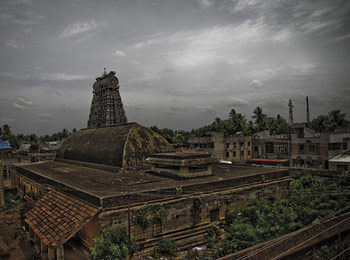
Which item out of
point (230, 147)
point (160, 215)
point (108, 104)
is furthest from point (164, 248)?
point (230, 147)

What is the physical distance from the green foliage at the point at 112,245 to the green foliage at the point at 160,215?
1.53 metres

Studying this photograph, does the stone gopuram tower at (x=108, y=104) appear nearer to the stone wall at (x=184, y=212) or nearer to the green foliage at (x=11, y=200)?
the green foliage at (x=11, y=200)

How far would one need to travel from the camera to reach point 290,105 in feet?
217

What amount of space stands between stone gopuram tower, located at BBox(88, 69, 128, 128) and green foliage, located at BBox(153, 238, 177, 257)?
2586 cm

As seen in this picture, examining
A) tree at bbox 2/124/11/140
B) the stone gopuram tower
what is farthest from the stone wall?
tree at bbox 2/124/11/140

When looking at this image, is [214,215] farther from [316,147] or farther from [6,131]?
[6,131]

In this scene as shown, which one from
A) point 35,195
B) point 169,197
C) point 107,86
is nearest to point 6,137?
point 107,86

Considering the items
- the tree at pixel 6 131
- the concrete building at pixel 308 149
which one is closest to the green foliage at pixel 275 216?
the concrete building at pixel 308 149

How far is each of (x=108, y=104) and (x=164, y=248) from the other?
28.1 metres

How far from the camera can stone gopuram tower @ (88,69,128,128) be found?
36.3 meters

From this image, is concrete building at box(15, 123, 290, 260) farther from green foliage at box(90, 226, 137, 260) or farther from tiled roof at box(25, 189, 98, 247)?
green foliage at box(90, 226, 137, 260)

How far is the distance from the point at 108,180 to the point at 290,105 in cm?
6054

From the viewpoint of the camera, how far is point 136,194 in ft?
37.9

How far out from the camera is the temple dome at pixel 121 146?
1878cm
